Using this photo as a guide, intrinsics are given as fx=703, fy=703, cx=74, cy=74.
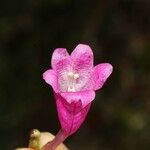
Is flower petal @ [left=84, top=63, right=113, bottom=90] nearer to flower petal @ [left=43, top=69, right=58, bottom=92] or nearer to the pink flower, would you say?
the pink flower

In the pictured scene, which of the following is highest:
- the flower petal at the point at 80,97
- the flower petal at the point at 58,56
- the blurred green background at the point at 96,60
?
the flower petal at the point at 58,56

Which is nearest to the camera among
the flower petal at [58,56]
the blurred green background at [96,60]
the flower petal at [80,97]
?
the flower petal at [80,97]

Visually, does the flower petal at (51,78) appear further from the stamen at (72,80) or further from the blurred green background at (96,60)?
the blurred green background at (96,60)

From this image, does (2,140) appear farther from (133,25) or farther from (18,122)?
(133,25)

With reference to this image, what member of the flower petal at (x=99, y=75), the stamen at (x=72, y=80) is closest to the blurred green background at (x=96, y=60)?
the stamen at (x=72, y=80)

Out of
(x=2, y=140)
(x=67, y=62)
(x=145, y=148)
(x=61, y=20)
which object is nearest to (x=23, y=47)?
(x=61, y=20)

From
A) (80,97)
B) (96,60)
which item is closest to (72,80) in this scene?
(80,97)

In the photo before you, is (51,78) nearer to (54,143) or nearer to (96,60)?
(54,143)
